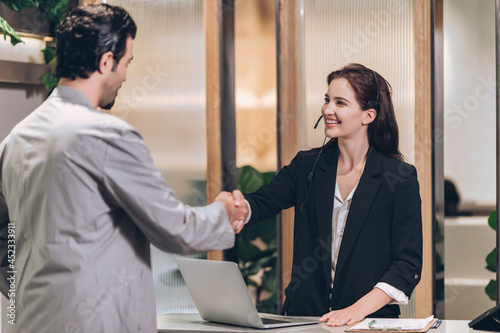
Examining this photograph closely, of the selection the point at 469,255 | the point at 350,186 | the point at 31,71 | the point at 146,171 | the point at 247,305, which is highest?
the point at 31,71

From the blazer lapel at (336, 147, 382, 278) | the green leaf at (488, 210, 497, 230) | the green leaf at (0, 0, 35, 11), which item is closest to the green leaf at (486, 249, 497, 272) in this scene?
the green leaf at (488, 210, 497, 230)

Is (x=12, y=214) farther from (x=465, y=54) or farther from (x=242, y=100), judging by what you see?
(x=465, y=54)

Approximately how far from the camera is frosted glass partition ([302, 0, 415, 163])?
346 centimetres

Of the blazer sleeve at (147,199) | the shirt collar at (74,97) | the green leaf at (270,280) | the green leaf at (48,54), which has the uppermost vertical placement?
the green leaf at (48,54)

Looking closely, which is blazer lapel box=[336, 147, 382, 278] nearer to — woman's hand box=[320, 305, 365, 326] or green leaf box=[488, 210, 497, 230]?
woman's hand box=[320, 305, 365, 326]

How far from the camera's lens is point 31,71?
3512 millimetres

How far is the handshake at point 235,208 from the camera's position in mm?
1964

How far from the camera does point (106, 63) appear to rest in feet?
5.41

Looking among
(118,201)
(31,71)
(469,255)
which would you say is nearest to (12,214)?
(118,201)

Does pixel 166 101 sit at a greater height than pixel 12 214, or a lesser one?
greater

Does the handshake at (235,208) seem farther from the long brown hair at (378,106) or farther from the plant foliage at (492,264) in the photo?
the plant foliage at (492,264)

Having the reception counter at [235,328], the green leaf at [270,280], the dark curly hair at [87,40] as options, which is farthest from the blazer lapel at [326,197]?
the green leaf at [270,280]

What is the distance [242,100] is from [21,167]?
7.79ft

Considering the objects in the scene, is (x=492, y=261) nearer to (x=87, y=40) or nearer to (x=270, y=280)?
(x=270, y=280)
